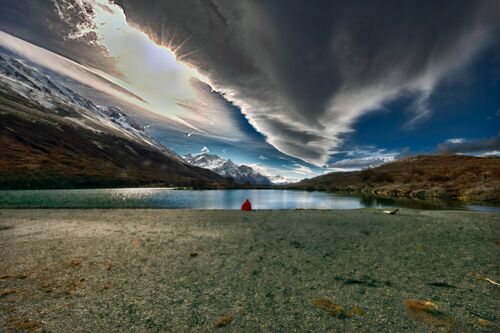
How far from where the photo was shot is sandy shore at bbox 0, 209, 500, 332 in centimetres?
655

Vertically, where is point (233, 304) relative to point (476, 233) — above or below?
below

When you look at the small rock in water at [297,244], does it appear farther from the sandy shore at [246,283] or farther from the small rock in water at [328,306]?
the small rock in water at [328,306]

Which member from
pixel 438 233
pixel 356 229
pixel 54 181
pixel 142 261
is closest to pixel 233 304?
pixel 142 261

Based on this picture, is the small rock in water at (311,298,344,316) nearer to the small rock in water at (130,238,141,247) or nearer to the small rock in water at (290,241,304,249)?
the small rock in water at (290,241,304,249)

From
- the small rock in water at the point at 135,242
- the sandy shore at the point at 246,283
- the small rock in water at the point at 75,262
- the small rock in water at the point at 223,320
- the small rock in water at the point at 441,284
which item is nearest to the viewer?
the small rock in water at the point at 223,320

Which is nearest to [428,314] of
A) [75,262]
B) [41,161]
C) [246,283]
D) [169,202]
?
[246,283]

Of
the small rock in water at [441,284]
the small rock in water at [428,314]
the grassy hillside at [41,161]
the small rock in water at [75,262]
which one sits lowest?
the small rock in water at [75,262]

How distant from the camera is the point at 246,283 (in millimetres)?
9383

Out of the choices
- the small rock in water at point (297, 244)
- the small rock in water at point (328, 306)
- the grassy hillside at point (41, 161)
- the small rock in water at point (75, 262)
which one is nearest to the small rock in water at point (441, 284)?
the small rock in water at point (328, 306)

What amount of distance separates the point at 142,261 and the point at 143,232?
7793 millimetres

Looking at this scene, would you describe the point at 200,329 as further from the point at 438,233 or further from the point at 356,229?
the point at 438,233

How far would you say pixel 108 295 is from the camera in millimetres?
8172

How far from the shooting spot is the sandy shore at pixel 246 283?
6555mm

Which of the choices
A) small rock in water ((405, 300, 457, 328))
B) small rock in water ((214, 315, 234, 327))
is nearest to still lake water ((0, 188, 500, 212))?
small rock in water ((214, 315, 234, 327))
